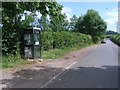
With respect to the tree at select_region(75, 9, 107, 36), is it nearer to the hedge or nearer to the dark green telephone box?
the hedge

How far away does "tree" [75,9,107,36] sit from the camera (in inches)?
2562

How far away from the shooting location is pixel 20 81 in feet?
29.8

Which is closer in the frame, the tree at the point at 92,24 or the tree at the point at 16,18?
the tree at the point at 16,18

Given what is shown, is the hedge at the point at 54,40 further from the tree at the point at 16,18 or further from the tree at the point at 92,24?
the tree at the point at 92,24

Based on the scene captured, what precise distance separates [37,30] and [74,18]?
71.0m

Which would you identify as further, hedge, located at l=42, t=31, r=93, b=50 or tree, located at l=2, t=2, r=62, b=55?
hedge, located at l=42, t=31, r=93, b=50

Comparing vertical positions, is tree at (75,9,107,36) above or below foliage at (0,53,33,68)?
above

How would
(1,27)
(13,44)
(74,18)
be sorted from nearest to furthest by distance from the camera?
(1,27) < (13,44) < (74,18)

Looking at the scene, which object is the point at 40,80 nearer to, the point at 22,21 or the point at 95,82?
the point at 95,82

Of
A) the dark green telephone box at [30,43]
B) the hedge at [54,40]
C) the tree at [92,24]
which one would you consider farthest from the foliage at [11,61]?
the tree at [92,24]

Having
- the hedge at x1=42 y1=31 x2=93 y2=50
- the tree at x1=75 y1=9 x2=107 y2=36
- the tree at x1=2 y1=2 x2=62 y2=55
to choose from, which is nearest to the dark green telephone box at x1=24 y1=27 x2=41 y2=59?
the tree at x1=2 y1=2 x2=62 y2=55

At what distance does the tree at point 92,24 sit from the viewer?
65.1m

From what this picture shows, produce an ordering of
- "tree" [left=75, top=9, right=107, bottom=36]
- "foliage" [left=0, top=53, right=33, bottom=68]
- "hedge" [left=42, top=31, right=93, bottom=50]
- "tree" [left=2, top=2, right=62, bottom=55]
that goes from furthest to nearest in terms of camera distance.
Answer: "tree" [left=75, top=9, right=107, bottom=36]
"hedge" [left=42, top=31, right=93, bottom=50]
"tree" [left=2, top=2, right=62, bottom=55]
"foliage" [left=0, top=53, right=33, bottom=68]

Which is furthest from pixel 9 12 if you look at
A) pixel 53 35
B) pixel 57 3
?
pixel 53 35
